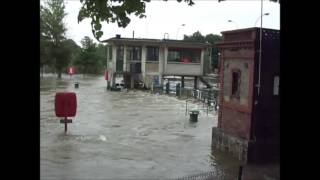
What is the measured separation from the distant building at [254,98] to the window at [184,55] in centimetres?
3704

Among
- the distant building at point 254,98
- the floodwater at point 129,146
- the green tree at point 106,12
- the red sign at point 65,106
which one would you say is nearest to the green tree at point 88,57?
the floodwater at point 129,146

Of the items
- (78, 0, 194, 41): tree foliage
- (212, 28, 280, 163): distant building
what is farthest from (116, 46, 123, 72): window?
(78, 0, 194, 41): tree foliage

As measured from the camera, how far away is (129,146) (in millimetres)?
23594

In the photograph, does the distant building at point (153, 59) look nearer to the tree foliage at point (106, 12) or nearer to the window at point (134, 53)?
the window at point (134, 53)

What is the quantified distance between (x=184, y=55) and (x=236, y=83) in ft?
126

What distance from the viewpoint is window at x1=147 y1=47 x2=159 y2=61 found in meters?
60.2

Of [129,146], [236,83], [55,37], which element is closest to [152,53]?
[55,37]

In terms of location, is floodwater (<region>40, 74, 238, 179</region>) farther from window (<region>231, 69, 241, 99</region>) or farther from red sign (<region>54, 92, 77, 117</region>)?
window (<region>231, 69, 241, 99</region>)

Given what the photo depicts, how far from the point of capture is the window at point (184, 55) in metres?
59.5

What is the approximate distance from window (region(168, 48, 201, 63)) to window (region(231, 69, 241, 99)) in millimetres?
36407

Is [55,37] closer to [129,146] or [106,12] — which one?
[129,146]
